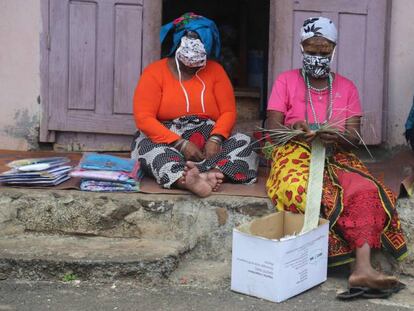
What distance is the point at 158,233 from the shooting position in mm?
4590

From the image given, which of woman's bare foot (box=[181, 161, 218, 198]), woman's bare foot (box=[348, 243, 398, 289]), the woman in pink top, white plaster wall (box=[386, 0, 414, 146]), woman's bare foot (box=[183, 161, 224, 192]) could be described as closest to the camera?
woman's bare foot (box=[348, 243, 398, 289])

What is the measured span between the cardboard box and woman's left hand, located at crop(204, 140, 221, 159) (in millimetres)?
847

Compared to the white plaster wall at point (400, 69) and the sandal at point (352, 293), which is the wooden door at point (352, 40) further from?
the sandal at point (352, 293)

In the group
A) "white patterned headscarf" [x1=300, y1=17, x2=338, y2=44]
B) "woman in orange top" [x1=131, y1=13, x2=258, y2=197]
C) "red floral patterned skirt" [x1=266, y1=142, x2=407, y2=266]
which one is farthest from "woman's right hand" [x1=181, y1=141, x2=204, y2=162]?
"white patterned headscarf" [x1=300, y1=17, x2=338, y2=44]

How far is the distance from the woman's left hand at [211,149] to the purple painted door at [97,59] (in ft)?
3.30

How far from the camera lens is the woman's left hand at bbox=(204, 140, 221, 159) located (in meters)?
4.89

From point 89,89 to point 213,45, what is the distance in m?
1.05

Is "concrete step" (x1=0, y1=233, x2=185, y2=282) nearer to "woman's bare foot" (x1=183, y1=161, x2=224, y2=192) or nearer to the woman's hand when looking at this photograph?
"woman's bare foot" (x1=183, y1=161, x2=224, y2=192)

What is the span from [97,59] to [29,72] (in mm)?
510

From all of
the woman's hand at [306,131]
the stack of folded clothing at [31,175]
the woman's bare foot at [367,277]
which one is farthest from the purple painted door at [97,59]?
the woman's bare foot at [367,277]

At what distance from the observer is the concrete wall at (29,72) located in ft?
18.4

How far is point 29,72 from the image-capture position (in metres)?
5.71

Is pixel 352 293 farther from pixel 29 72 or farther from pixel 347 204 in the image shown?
pixel 29 72

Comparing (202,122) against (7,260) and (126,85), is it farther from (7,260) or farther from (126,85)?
(7,260)
